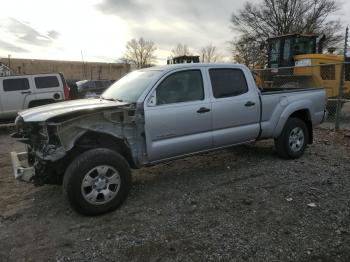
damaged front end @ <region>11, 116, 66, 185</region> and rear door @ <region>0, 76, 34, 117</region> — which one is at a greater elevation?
rear door @ <region>0, 76, 34, 117</region>

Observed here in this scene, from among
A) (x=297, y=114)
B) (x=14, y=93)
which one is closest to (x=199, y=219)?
(x=297, y=114)

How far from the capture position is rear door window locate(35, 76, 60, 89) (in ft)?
43.3

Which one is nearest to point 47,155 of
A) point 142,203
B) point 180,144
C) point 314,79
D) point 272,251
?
point 142,203

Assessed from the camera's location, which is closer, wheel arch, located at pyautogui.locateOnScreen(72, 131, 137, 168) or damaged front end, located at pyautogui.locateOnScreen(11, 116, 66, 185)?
damaged front end, located at pyautogui.locateOnScreen(11, 116, 66, 185)

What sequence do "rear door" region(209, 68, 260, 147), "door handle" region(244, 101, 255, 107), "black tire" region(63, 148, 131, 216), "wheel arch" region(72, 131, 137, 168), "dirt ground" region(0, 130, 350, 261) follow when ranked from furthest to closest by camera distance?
"door handle" region(244, 101, 255, 107) < "rear door" region(209, 68, 260, 147) < "wheel arch" region(72, 131, 137, 168) < "black tire" region(63, 148, 131, 216) < "dirt ground" region(0, 130, 350, 261)

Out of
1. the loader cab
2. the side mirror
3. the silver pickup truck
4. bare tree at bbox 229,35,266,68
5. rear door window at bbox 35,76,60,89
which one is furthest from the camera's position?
bare tree at bbox 229,35,266,68

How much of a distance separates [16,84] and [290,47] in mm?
11166

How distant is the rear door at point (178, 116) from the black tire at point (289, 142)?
1.80 metres

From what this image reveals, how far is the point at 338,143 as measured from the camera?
27.8 feet

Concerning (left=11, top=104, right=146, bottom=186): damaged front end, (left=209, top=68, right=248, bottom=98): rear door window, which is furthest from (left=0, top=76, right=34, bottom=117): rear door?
(left=209, top=68, right=248, bottom=98): rear door window

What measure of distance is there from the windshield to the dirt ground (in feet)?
4.58

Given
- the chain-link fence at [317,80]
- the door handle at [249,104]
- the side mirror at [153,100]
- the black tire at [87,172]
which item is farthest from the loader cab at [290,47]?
the black tire at [87,172]

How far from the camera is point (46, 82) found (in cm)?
1331

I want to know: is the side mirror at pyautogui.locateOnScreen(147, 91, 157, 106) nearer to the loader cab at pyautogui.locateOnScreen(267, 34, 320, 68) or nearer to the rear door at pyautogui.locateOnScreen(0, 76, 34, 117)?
the rear door at pyautogui.locateOnScreen(0, 76, 34, 117)
